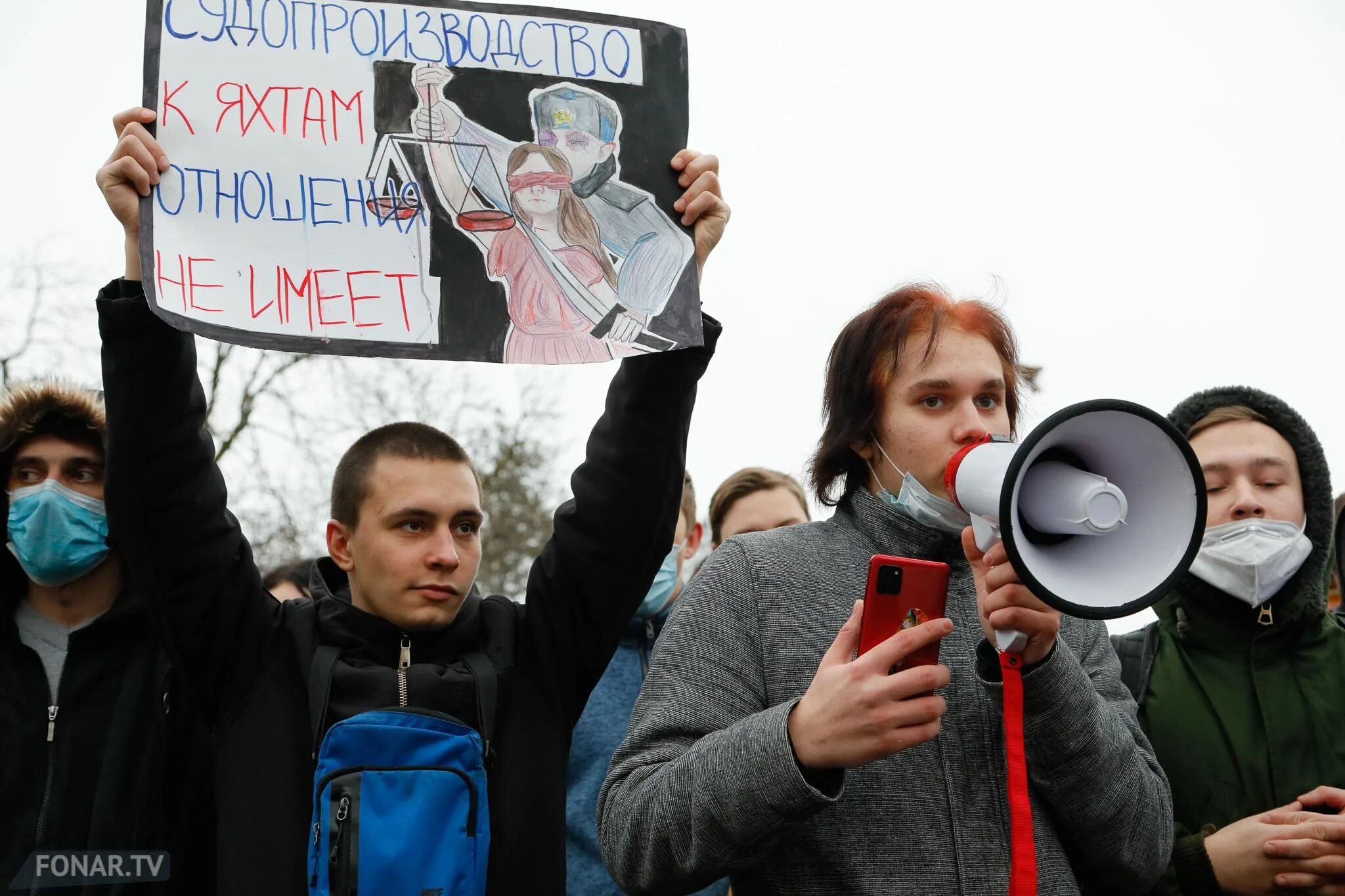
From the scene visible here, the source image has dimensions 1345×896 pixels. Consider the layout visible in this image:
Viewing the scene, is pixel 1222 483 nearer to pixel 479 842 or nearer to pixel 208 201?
pixel 479 842

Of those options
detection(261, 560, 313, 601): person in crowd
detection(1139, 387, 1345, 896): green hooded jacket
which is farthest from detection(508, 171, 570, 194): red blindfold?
detection(261, 560, 313, 601): person in crowd

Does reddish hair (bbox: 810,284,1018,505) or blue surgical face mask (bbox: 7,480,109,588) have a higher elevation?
reddish hair (bbox: 810,284,1018,505)

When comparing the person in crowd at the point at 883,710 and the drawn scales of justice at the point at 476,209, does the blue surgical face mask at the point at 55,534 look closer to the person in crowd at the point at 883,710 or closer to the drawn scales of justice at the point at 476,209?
the drawn scales of justice at the point at 476,209

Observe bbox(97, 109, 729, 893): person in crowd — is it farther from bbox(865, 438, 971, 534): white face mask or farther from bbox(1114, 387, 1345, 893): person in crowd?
bbox(1114, 387, 1345, 893): person in crowd

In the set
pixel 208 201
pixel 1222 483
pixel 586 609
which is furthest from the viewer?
pixel 1222 483

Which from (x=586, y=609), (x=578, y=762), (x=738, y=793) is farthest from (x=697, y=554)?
(x=738, y=793)

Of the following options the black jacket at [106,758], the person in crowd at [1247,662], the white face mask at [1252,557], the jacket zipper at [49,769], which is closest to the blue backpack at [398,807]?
the black jacket at [106,758]

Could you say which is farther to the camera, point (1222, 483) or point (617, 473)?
point (1222, 483)

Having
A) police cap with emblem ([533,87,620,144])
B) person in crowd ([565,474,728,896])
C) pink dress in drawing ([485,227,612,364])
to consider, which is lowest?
person in crowd ([565,474,728,896])

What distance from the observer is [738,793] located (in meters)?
1.89

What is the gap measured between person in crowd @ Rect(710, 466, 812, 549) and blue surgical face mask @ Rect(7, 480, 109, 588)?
2.61m

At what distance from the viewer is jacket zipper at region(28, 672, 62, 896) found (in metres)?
2.73

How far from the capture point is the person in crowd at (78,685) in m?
2.77

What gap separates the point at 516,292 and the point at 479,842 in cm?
117
